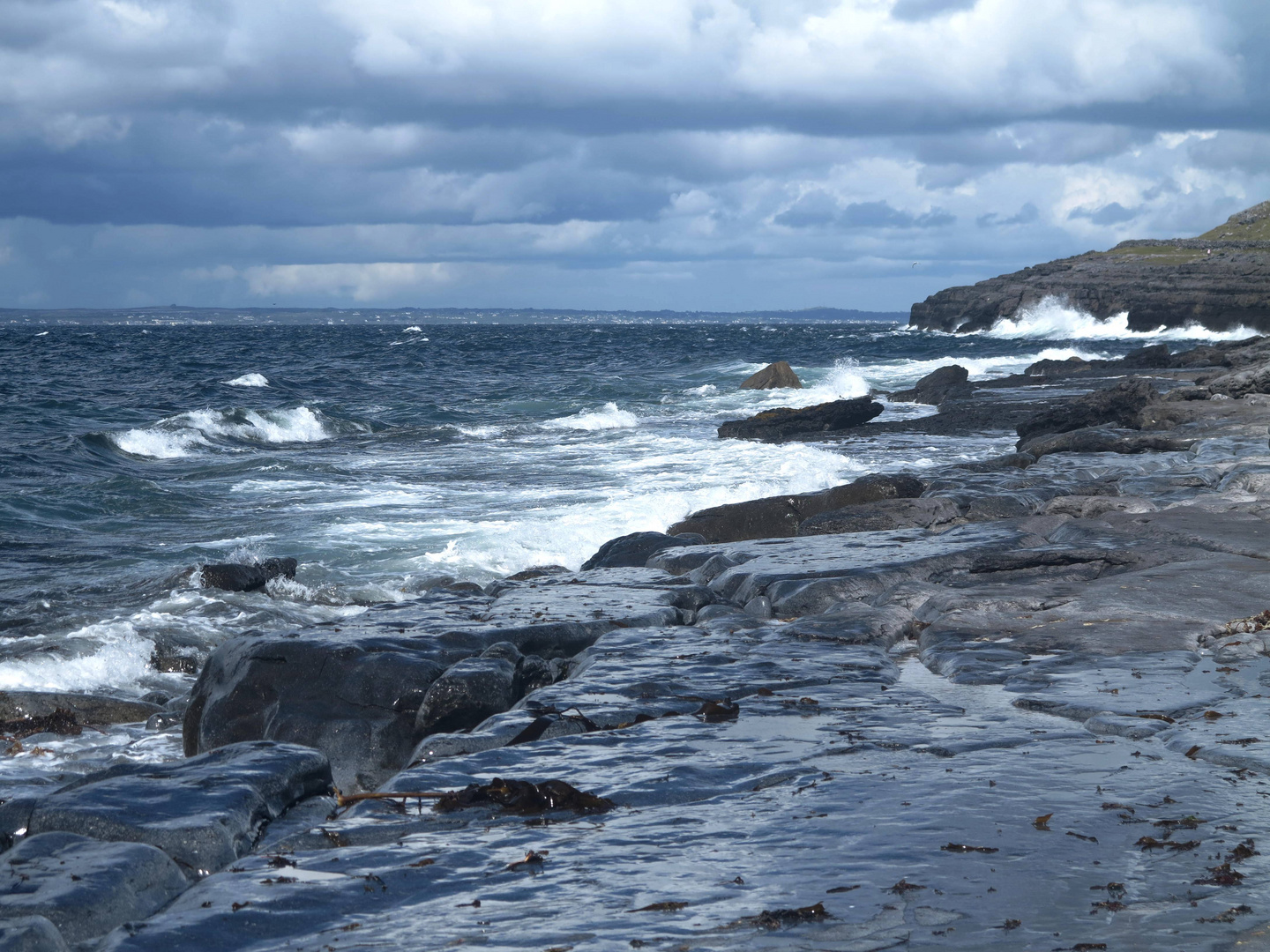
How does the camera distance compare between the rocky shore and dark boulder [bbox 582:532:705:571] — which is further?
dark boulder [bbox 582:532:705:571]

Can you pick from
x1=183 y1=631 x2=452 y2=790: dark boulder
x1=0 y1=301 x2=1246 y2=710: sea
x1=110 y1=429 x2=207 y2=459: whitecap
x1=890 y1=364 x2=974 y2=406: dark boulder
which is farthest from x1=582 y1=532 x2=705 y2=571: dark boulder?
x1=890 y1=364 x2=974 y2=406: dark boulder

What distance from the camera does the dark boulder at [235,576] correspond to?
34.4 ft

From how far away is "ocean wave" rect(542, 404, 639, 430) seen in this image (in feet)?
89.7

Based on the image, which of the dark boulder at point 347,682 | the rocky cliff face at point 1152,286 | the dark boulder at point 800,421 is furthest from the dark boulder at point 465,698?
the rocky cliff face at point 1152,286

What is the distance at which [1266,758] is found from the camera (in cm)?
393

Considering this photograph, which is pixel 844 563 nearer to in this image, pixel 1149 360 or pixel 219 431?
pixel 219 431

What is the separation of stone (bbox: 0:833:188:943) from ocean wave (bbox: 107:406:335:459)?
20520 mm

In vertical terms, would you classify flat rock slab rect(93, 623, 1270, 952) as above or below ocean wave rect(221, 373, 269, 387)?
below

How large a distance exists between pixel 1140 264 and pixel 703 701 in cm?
8694

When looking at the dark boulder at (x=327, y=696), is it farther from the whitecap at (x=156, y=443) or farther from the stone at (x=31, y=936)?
the whitecap at (x=156, y=443)

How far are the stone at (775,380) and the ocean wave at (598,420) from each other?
7.64 metres

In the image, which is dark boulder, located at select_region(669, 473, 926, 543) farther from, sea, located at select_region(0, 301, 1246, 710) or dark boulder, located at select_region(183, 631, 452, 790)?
dark boulder, located at select_region(183, 631, 452, 790)

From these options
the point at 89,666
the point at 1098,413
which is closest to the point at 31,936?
the point at 89,666

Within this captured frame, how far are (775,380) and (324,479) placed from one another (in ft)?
66.1
